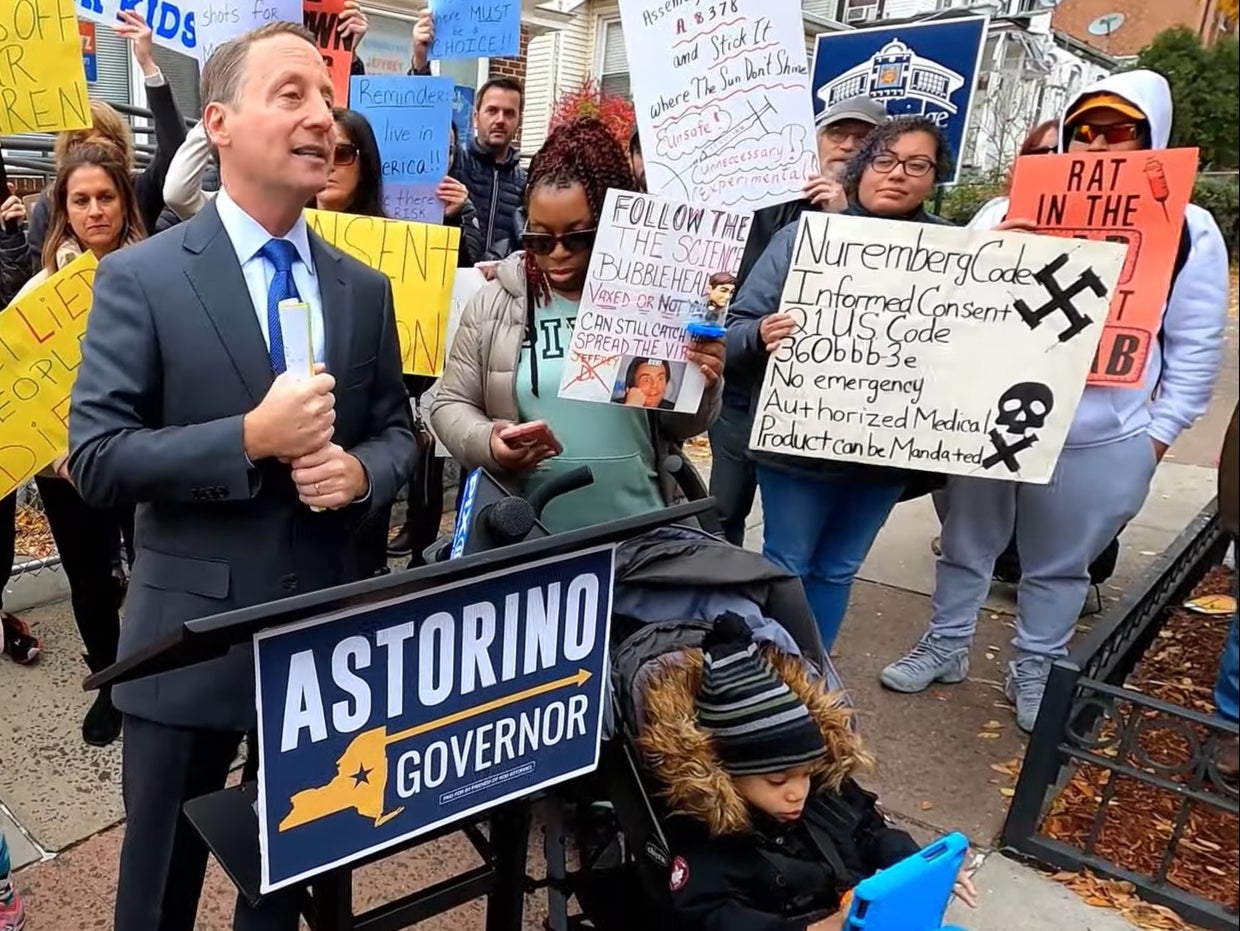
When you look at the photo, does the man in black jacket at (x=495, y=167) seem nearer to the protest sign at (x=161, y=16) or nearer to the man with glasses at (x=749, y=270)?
the protest sign at (x=161, y=16)

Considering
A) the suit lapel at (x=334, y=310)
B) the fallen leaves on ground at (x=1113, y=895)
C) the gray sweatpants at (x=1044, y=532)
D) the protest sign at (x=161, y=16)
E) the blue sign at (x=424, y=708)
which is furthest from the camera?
the protest sign at (x=161, y=16)

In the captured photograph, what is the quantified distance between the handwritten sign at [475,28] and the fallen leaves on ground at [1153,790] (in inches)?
134

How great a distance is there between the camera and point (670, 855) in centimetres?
175

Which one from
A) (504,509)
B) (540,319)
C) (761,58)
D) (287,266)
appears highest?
(761,58)

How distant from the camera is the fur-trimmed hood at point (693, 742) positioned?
174 centimetres

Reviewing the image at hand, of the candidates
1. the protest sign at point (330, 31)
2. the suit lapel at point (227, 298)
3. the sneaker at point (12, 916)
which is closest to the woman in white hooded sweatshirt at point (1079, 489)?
the suit lapel at point (227, 298)

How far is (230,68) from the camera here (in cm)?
149

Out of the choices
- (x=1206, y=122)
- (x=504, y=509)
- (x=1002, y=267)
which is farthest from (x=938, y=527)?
(x=1206, y=122)

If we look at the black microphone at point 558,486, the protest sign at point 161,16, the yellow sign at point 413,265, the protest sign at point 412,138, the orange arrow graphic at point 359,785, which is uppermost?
the protest sign at point 161,16

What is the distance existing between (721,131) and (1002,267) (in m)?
0.88

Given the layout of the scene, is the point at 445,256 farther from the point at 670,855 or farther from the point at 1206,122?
the point at 1206,122

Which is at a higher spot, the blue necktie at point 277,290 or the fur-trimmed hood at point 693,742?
the blue necktie at point 277,290

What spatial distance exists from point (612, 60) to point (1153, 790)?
11933 millimetres

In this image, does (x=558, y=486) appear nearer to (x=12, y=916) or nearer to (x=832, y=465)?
(x=832, y=465)
